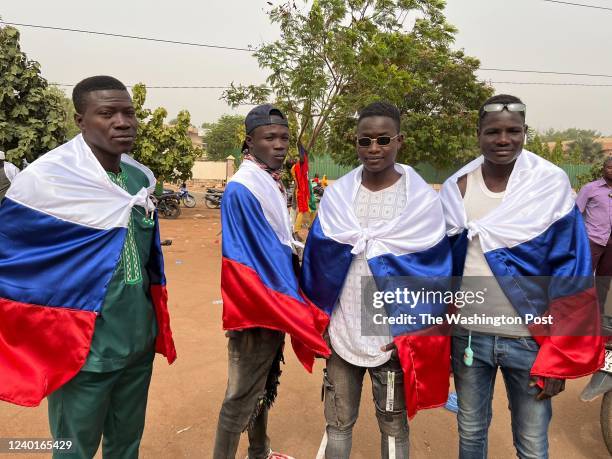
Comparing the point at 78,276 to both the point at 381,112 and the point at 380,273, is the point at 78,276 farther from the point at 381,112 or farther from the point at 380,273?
the point at 381,112

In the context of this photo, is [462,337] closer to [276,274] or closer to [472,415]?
[472,415]

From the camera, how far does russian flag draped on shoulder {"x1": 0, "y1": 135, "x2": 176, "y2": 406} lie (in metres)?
1.81

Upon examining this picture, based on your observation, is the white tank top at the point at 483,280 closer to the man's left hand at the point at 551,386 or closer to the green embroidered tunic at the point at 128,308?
the man's left hand at the point at 551,386

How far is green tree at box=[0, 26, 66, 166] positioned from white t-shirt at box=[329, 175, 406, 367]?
30.9 ft

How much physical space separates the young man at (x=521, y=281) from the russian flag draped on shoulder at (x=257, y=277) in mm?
763

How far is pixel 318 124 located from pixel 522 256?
6.61 m

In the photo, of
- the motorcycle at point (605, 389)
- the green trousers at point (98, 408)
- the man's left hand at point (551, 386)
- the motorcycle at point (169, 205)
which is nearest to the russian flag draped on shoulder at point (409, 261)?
the man's left hand at point (551, 386)

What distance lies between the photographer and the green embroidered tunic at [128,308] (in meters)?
→ 1.93

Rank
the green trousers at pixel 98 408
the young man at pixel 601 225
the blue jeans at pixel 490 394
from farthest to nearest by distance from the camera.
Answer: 1. the young man at pixel 601 225
2. the blue jeans at pixel 490 394
3. the green trousers at pixel 98 408

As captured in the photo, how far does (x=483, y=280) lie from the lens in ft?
6.85

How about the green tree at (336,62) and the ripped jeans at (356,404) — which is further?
the green tree at (336,62)

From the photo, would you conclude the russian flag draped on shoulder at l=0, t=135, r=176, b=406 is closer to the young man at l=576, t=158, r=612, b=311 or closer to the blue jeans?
the blue jeans

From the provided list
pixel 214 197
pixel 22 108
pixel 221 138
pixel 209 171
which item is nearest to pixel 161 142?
pixel 214 197

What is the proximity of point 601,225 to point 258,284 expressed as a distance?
4745mm
